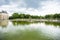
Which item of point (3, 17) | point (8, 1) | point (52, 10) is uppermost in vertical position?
point (8, 1)

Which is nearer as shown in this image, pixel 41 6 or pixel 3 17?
pixel 41 6

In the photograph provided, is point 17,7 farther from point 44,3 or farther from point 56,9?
point 56,9

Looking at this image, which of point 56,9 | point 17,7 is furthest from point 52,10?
point 17,7

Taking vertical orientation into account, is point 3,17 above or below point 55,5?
below

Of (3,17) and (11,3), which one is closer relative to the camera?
(11,3)

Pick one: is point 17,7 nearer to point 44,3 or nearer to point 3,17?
point 44,3

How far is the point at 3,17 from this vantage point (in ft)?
54.1

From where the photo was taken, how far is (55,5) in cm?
904

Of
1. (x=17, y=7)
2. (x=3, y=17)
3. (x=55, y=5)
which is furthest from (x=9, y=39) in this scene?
(x=3, y=17)

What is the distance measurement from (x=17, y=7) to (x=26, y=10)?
2.51 feet

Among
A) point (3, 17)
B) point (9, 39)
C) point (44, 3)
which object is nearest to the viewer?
point (9, 39)

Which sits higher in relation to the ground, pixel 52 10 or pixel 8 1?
pixel 8 1

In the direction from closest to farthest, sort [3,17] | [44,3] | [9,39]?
[9,39] → [44,3] → [3,17]

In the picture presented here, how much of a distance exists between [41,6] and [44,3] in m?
0.30
